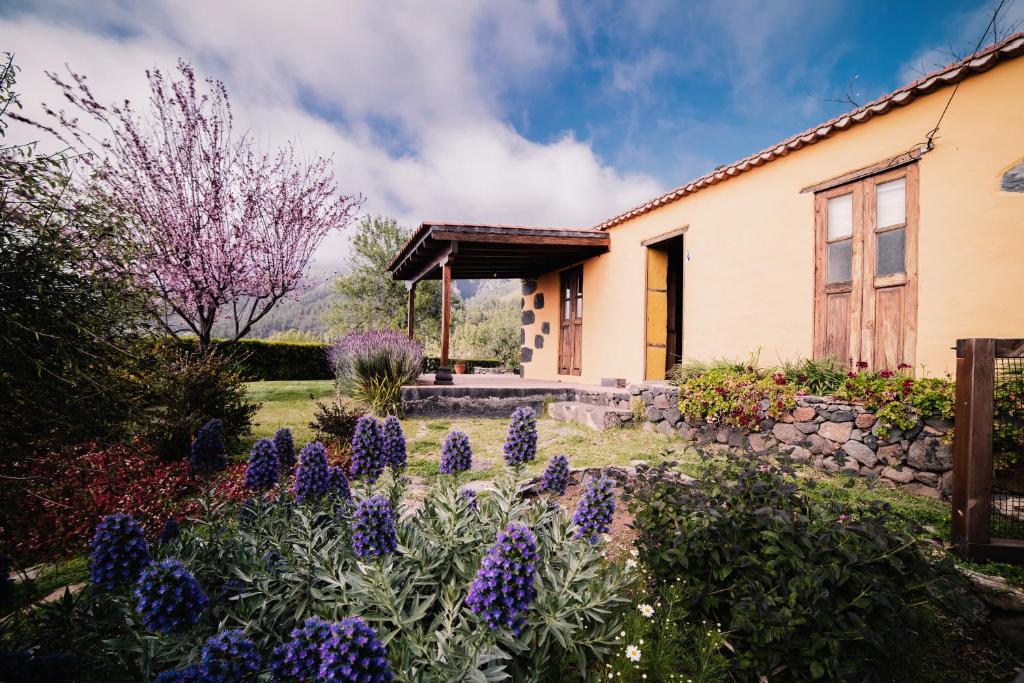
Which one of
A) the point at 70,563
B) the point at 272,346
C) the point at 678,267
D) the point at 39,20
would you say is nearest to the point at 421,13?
the point at 39,20

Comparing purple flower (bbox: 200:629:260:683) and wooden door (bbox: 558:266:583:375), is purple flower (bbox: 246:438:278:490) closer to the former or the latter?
purple flower (bbox: 200:629:260:683)

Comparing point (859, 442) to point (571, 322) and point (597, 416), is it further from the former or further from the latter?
point (571, 322)

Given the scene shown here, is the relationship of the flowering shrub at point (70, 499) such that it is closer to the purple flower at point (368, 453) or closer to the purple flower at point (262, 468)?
the purple flower at point (262, 468)

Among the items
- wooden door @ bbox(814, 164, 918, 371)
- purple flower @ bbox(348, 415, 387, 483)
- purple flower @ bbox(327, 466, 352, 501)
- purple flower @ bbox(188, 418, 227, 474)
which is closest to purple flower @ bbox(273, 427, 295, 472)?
purple flower @ bbox(188, 418, 227, 474)

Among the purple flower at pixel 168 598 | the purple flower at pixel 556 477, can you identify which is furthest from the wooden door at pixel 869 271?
the purple flower at pixel 168 598

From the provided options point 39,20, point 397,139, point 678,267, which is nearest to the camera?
point 39,20

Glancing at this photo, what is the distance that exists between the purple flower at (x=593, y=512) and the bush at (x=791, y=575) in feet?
1.23

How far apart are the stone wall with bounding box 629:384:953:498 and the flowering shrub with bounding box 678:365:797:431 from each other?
0.12 m

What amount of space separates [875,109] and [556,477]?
4939 millimetres

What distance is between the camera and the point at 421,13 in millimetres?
5570

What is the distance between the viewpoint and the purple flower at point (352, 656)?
0.79 meters

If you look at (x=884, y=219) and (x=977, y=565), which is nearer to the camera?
(x=977, y=565)

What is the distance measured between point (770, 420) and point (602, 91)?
10619 mm

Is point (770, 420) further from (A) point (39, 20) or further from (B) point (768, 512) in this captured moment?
(A) point (39, 20)
